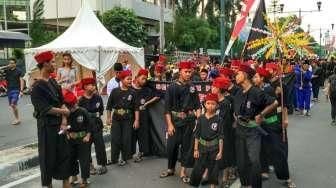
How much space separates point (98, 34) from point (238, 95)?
1496 centimetres

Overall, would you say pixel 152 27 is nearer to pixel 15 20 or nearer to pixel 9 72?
pixel 15 20

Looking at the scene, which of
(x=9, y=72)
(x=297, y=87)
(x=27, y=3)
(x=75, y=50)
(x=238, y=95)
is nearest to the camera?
(x=238, y=95)

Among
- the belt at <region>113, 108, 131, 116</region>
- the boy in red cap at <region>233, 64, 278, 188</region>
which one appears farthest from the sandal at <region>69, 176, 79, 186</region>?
the boy in red cap at <region>233, 64, 278, 188</region>

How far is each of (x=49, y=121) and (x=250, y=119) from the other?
8.27ft

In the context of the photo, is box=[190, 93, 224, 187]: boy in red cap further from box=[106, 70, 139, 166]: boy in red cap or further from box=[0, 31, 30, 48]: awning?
box=[0, 31, 30, 48]: awning

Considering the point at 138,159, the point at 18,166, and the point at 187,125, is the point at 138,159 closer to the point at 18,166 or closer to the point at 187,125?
the point at 187,125

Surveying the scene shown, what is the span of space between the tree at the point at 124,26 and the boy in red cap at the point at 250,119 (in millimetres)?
28008

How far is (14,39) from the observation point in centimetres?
2975

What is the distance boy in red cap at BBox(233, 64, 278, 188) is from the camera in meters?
6.90

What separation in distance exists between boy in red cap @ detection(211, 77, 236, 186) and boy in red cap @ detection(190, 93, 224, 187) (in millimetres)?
175

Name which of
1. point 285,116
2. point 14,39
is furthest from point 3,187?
point 14,39

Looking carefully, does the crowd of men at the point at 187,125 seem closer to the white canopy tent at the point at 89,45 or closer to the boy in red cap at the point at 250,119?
the boy in red cap at the point at 250,119

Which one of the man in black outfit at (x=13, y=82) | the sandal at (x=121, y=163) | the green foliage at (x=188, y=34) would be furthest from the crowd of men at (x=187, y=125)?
the green foliage at (x=188, y=34)

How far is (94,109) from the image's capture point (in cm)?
854
